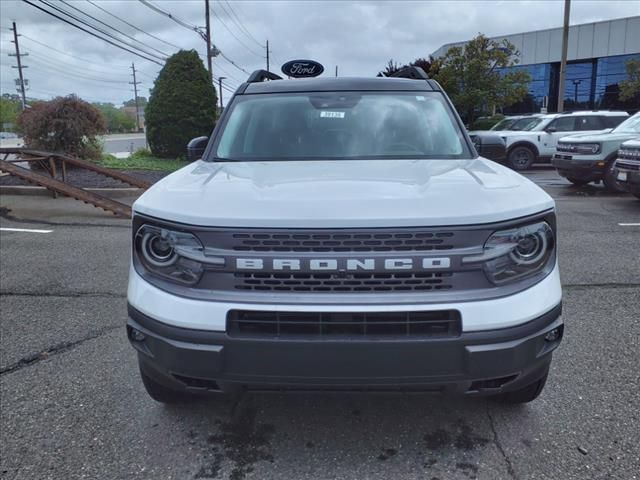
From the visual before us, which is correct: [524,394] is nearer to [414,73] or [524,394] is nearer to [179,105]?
[414,73]

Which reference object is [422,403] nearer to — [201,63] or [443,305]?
[443,305]

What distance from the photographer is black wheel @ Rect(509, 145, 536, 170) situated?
1598 centimetres

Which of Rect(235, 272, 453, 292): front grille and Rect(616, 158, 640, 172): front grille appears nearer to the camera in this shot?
Rect(235, 272, 453, 292): front grille

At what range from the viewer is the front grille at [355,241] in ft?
7.01

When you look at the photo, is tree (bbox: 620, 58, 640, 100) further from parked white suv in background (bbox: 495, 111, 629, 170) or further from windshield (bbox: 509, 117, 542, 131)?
parked white suv in background (bbox: 495, 111, 629, 170)

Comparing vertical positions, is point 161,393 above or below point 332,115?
below

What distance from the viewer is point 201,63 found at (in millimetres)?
16891

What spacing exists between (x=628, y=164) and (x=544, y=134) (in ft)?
23.4

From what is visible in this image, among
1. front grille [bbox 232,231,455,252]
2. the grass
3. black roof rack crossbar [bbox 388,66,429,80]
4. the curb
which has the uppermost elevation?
black roof rack crossbar [bbox 388,66,429,80]

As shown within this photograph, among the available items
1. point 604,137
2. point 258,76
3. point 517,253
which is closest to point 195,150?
point 258,76

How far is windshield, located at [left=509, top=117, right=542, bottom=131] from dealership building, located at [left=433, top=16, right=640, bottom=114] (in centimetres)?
1793

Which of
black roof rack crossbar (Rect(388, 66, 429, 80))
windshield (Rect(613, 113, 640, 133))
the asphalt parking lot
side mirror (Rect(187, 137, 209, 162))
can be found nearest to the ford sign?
black roof rack crossbar (Rect(388, 66, 429, 80))

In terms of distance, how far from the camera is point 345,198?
90.1 inches

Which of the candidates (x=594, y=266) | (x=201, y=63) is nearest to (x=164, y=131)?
(x=201, y=63)
